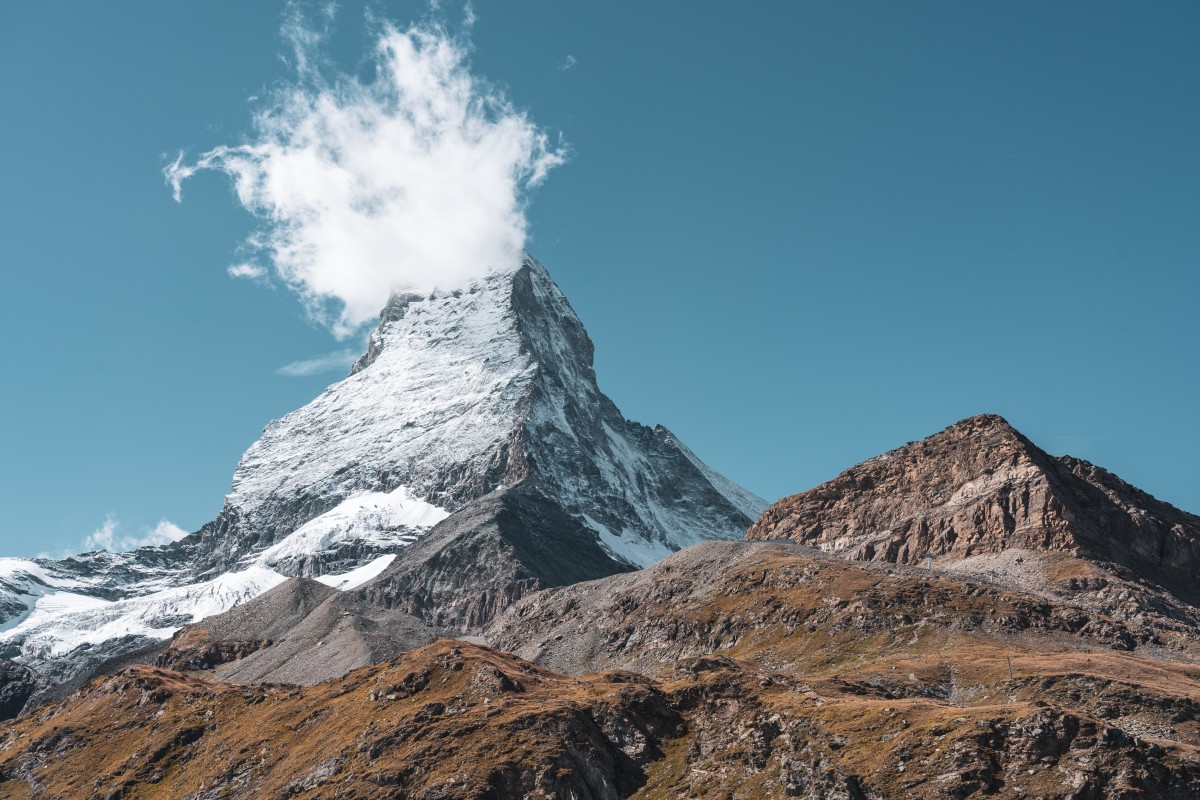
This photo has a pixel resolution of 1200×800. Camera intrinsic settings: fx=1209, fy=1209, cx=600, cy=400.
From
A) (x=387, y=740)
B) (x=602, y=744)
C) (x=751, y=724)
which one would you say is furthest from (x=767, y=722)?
(x=387, y=740)

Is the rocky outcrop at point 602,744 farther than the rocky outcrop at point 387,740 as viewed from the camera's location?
No

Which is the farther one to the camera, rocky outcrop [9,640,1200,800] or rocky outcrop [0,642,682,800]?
rocky outcrop [0,642,682,800]

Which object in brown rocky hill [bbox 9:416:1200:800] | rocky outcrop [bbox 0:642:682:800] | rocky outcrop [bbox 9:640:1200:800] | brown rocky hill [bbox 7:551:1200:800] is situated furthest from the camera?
rocky outcrop [bbox 0:642:682:800]

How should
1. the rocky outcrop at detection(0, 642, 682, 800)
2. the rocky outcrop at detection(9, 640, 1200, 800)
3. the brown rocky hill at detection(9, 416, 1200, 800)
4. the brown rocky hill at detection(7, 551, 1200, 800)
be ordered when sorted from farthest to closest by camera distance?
the rocky outcrop at detection(0, 642, 682, 800) → the brown rocky hill at detection(9, 416, 1200, 800) → the brown rocky hill at detection(7, 551, 1200, 800) → the rocky outcrop at detection(9, 640, 1200, 800)

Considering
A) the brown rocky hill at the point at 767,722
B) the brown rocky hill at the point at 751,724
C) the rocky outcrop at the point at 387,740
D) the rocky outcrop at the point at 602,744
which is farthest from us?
the rocky outcrop at the point at 387,740

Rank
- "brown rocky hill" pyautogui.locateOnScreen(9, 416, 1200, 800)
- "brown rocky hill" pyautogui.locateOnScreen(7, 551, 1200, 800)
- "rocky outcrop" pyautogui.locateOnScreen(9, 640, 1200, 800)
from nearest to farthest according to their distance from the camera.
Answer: "rocky outcrop" pyautogui.locateOnScreen(9, 640, 1200, 800) → "brown rocky hill" pyautogui.locateOnScreen(7, 551, 1200, 800) → "brown rocky hill" pyautogui.locateOnScreen(9, 416, 1200, 800)

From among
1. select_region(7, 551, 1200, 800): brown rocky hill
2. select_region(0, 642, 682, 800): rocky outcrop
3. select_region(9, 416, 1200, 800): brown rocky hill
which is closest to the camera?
select_region(7, 551, 1200, 800): brown rocky hill

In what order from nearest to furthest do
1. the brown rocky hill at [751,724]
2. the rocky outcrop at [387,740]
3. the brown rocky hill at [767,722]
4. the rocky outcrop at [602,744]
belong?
the rocky outcrop at [602,744] → the brown rocky hill at [751,724] → the brown rocky hill at [767,722] → the rocky outcrop at [387,740]

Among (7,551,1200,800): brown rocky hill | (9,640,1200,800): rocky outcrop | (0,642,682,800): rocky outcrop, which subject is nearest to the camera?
(9,640,1200,800): rocky outcrop

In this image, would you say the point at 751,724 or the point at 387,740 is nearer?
the point at 751,724

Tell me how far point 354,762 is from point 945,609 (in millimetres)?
92174

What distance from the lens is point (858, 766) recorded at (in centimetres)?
11431

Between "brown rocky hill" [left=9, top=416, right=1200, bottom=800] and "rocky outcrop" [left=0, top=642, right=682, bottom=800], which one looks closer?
"brown rocky hill" [left=9, top=416, right=1200, bottom=800]

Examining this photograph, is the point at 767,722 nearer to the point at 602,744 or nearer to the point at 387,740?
the point at 602,744
